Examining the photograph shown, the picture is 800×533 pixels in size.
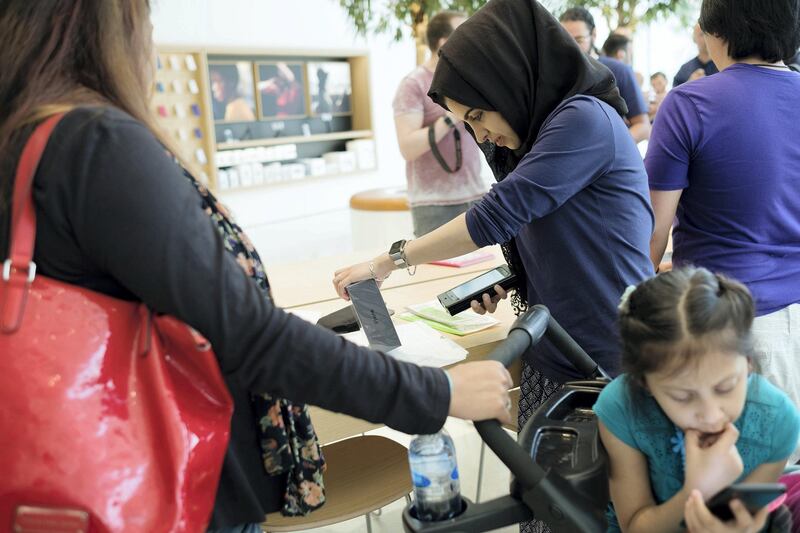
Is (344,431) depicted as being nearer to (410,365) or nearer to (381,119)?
(410,365)

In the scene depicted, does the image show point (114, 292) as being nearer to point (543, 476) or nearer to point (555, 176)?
point (543, 476)

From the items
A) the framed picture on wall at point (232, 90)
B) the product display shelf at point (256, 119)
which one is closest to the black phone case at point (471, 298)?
the product display shelf at point (256, 119)

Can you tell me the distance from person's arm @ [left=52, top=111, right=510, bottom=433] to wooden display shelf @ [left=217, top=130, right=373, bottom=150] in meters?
5.50

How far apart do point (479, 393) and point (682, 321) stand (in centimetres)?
31

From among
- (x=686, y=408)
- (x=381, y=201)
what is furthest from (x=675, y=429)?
(x=381, y=201)

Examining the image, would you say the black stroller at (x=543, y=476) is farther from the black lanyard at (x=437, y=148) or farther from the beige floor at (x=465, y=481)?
the black lanyard at (x=437, y=148)

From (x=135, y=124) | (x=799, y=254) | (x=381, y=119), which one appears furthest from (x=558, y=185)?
(x=381, y=119)

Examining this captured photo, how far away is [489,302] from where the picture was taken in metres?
1.77

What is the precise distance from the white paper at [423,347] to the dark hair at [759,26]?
0.92 metres

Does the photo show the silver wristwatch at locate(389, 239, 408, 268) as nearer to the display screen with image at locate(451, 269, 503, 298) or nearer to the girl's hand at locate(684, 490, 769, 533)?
the display screen with image at locate(451, 269, 503, 298)

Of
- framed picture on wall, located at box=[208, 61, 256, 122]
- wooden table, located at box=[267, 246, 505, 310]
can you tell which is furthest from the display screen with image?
framed picture on wall, located at box=[208, 61, 256, 122]

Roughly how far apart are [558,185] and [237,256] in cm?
69

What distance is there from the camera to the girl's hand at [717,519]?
2.84ft

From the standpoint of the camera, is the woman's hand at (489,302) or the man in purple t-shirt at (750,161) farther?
the woman's hand at (489,302)
